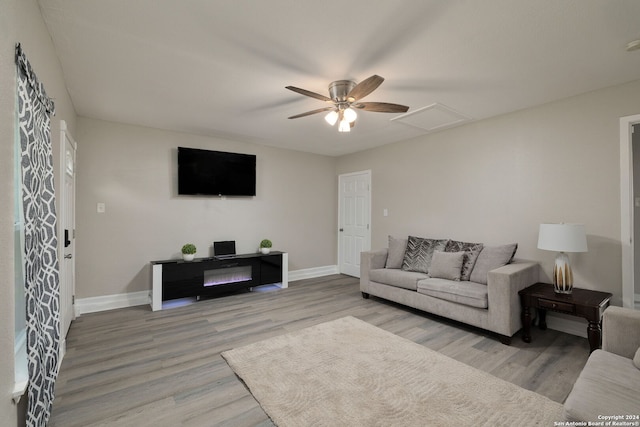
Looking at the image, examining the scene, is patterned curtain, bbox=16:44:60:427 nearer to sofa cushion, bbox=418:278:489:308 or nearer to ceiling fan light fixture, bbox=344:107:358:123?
ceiling fan light fixture, bbox=344:107:358:123

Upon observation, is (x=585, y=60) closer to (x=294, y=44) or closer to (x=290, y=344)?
(x=294, y=44)

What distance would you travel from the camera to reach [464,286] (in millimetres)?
3111

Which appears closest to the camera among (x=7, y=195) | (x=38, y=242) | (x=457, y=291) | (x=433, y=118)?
(x=7, y=195)

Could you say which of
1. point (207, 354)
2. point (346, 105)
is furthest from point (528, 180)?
point (207, 354)

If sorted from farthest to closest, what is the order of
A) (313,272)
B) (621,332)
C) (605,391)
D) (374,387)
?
1. (313,272)
2. (374,387)
3. (621,332)
4. (605,391)

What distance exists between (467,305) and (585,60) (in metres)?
2.39

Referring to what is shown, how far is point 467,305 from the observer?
303cm

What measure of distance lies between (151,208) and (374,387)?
3701mm

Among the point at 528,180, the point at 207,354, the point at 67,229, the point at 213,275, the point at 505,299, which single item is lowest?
the point at 207,354

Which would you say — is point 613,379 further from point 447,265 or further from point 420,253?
point 420,253

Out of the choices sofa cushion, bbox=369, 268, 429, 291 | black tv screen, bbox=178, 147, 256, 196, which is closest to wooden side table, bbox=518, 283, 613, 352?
sofa cushion, bbox=369, 268, 429, 291

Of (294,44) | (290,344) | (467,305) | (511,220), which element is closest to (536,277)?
(511,220)

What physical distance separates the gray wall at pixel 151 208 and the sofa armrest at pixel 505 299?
340 cm

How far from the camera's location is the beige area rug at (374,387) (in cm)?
173
